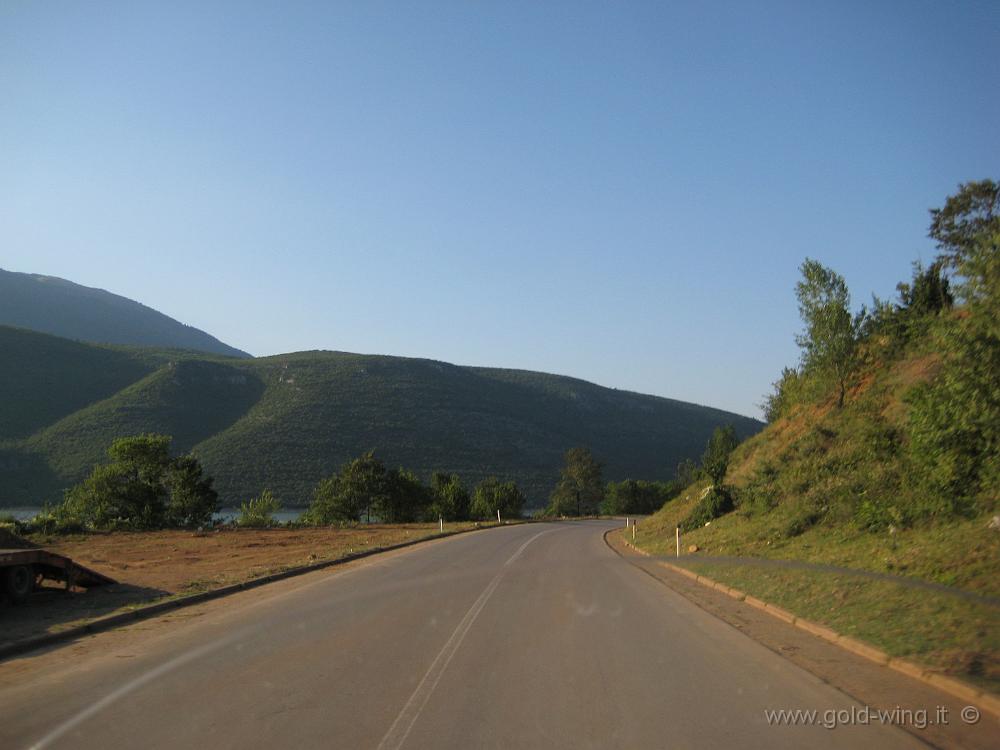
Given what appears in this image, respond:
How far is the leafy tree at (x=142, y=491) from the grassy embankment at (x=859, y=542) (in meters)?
33.4

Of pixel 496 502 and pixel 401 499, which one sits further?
pixel 496 502

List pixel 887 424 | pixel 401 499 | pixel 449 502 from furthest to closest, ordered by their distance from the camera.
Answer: pixel 449 502, pixel 401 499, pixel 887 424

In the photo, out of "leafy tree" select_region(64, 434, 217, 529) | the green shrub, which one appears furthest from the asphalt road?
"leafy tree" select_region(64, 434, 217, 529)

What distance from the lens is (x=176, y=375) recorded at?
3656 inches

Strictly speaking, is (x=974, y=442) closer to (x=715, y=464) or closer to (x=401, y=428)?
(x=715, y=464)

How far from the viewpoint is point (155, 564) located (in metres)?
25.5

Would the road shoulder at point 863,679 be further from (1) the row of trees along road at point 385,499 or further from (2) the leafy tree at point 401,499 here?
(2) the leafy tree at point 401,499

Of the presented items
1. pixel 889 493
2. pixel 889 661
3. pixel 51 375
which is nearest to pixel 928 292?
pixel 889 493

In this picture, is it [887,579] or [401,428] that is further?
[401,428]

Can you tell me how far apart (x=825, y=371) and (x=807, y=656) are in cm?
2500

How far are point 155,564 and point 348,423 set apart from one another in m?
68.5

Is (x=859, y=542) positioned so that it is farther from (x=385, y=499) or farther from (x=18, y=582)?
(x=385, y=499)

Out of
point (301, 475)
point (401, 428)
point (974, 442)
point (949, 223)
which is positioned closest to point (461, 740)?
point (974, 442)

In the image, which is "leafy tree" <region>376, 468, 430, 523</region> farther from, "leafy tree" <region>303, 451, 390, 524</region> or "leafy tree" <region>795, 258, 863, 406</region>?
"leafy tree" <region>795, 258, 863, 406</region>
